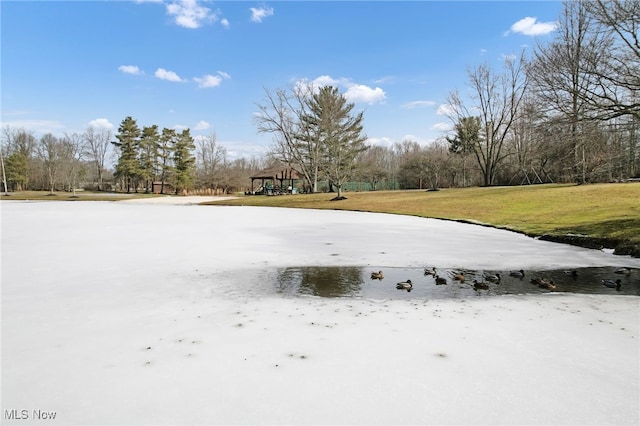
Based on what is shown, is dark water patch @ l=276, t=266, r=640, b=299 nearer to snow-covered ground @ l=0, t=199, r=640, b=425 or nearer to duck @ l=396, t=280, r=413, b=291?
duck @ l=396, t=280, r=413, b=291

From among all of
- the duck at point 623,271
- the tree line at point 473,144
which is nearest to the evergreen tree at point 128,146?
the tree line at point 473,144

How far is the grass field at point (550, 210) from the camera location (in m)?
10.6

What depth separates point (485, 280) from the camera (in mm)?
6176

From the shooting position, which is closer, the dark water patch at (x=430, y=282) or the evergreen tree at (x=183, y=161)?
the dark water patch at (x=430, y=282)

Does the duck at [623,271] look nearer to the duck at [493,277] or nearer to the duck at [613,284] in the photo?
the duck at [613,284]

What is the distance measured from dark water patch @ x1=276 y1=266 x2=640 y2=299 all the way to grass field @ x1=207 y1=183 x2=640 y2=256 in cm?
341

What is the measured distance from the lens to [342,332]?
12.4 ft

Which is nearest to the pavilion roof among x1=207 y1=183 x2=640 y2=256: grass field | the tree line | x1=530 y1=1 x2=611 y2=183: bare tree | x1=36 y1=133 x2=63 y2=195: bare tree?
the tree line

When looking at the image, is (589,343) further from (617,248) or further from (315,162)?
(315,162)

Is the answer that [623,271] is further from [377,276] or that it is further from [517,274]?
[377,276]

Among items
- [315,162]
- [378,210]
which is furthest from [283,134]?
[378,210]

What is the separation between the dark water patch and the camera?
5.40 m
